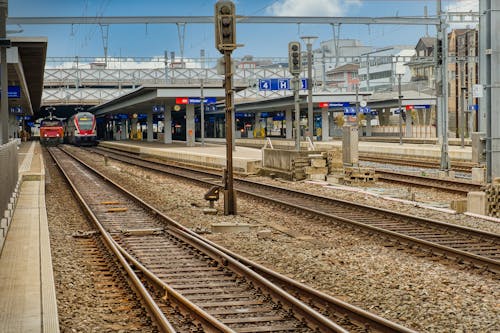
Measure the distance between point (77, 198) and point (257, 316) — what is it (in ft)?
50.7

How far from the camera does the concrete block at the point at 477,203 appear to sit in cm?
1678

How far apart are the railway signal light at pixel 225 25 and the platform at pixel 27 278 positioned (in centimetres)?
537

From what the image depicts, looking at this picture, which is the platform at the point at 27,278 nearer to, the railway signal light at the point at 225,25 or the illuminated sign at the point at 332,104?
the railway signal light at the point at 225,25

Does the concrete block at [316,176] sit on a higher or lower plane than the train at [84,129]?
lower

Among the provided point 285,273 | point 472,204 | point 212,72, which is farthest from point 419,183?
point 212,72

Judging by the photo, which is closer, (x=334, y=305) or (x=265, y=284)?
(x=334, y=305)

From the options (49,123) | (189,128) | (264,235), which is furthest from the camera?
(49,123)

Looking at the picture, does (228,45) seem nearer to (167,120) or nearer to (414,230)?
(414,230)

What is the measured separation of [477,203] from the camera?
17.0 m

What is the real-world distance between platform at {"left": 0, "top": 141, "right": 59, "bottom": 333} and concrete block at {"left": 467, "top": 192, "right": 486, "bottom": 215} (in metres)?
9.15

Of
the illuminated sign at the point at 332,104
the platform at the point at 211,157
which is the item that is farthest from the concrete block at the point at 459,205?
the illuminated sign at the point at 332,104

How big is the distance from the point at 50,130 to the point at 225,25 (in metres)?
70.8

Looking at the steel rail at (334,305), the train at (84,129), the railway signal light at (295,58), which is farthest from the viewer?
the train at (84,129)

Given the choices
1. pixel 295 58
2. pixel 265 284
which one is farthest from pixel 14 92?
pixel 265 284
